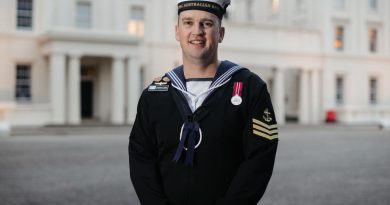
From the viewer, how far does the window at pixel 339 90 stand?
39.8 meters

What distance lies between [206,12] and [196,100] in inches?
18.0

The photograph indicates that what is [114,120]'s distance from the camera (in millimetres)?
29609

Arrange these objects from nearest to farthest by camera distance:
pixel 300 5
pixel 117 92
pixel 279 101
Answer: pixel 117 92
pixel 279 101
pixel 300 5

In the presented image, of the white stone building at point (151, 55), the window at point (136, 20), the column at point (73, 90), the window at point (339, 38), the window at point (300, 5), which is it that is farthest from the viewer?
the window at point (300, 5)

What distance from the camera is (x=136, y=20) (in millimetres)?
32719

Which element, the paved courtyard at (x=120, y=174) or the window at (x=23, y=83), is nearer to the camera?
the paved courtyard at (x=120, y=174)

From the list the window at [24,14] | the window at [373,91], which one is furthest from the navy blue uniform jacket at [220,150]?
the window at [373,91]

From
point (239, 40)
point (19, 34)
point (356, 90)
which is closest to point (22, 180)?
point (19, 34)

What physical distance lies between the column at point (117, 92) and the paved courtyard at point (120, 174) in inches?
390

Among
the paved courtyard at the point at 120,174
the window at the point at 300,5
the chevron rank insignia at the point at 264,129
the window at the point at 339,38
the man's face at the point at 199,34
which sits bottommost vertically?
the paved courtyard at the point at 120,174

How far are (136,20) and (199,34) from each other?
30185 mm

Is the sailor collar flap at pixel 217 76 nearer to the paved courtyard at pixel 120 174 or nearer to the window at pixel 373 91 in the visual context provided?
the paved courtyard at pixel 120 174

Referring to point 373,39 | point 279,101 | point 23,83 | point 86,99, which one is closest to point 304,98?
point 279,101

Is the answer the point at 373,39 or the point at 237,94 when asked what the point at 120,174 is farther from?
the point at 373,39
